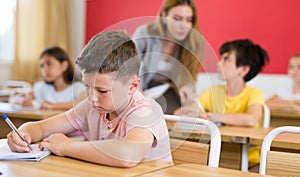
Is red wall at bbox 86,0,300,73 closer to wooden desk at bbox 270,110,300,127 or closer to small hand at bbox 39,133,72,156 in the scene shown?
wooden desk at bbox 270,110,300,127

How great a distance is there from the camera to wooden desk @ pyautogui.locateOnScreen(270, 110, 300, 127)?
305 cm

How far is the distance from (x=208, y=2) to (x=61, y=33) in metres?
1.65

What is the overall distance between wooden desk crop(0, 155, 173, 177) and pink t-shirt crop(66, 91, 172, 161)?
11cm

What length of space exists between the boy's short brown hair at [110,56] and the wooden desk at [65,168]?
9.6 inches

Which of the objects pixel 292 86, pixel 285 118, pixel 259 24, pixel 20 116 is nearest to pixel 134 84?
pixel 20 116

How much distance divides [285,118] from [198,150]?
5.69 ft

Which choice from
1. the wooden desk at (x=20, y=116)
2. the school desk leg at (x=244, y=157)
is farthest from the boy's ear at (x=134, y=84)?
the wooden desk at (x=20, y=116)

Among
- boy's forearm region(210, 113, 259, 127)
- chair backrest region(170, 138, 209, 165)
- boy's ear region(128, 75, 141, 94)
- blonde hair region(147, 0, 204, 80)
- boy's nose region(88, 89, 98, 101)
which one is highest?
blonde hair region(147, 0, 204, 80)

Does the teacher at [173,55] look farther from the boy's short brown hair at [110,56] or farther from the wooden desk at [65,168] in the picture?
the wooden desk at [65,168]

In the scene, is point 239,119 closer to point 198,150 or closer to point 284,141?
point 284,141

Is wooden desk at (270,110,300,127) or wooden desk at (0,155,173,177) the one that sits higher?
wooden desk at (0,155,173,177)

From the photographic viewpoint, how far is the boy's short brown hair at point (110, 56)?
4.36ft

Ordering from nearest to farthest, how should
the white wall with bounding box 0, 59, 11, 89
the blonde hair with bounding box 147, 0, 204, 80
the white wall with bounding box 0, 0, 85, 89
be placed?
the blonde hair with bounding box 147, 0, 204, 80, the white wall with bounding box 0, 59, 11, 89, the white wall with bounding box 0, 0, 85, 89

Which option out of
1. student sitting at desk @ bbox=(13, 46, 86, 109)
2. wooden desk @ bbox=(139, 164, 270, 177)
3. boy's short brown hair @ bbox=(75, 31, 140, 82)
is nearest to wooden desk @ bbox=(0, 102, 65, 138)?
student sitting at desk @ bbox=(13, 46, 86, 109)
